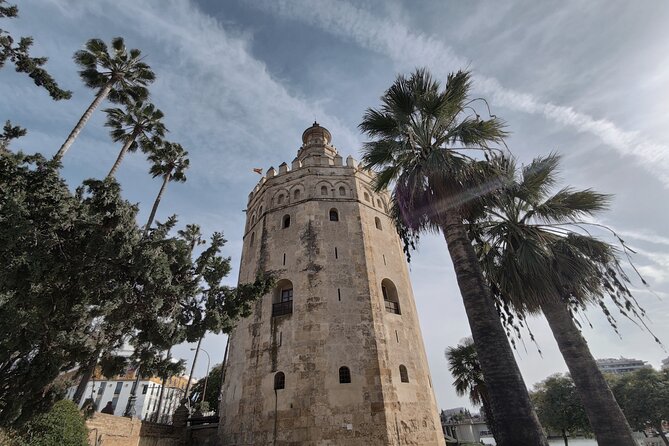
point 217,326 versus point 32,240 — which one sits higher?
point 32,240

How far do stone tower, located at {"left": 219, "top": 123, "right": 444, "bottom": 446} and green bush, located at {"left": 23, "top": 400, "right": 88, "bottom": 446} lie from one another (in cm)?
617

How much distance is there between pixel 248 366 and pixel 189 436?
485 centimetres

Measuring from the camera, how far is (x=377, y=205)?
21.2 metres

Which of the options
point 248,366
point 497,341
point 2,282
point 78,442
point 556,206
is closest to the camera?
point 497,341

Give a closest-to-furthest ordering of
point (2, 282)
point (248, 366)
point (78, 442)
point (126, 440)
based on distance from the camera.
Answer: point (2, 282) < point (78, 442) < point (126, 440) < point (248, 366)

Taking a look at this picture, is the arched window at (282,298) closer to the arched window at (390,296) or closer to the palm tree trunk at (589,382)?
the arched window at (390,296)

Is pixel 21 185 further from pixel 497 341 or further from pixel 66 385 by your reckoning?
pixel 497 341

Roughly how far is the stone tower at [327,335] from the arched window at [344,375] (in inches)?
1.5

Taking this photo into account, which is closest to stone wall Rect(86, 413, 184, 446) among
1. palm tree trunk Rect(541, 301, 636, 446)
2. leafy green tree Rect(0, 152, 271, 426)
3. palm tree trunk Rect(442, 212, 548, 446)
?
leafy green tree Rect(0, 152, 271, 426)

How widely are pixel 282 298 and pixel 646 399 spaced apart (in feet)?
101

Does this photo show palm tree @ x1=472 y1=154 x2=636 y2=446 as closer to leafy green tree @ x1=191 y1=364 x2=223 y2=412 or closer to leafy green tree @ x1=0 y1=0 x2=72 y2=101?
leafy green tree @ x1=0 y1=0 x2=72 y2=101

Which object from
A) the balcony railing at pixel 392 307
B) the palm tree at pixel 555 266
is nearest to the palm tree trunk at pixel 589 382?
the palm tree at pixel 555 266

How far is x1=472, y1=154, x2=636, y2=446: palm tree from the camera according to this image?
6.99 metres

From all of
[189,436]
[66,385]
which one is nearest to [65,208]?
[66,385]
